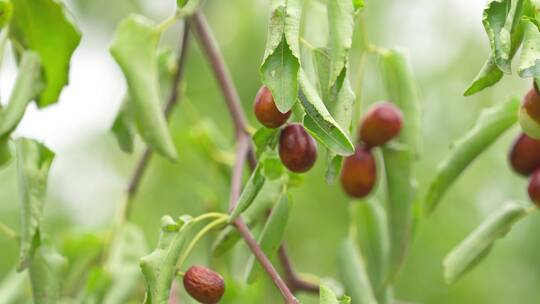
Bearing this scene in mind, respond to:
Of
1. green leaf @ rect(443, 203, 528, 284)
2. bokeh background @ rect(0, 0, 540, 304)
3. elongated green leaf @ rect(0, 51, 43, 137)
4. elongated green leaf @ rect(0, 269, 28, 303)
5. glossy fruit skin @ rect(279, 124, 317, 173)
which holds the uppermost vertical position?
elongated green leaf @ rect(0, 51, 43, 137)

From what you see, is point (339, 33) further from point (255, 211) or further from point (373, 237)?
point (373, 237)

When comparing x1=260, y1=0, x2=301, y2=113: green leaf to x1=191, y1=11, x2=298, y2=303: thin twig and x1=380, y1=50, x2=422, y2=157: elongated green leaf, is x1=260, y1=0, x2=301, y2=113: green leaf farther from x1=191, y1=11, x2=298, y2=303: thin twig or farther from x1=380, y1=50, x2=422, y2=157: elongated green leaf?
x1=380, y1=50, x2=422, y2=157: elongated green leaf

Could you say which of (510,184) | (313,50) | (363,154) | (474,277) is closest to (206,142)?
(363,154)

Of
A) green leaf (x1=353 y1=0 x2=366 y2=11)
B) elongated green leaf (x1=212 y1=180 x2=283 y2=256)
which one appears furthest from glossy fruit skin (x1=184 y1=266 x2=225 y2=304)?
green leaf (x1=353 y1=0 x2=366 y2=11)

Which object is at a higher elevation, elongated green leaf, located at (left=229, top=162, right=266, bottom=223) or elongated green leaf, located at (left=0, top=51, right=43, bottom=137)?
elongated green leaf, located at (left=0, top=51, right=43, bottom=137)

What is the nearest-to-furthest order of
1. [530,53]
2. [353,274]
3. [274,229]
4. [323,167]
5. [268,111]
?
[530,53] < [268,111] < [274,229] < [353,274] < [323,167]

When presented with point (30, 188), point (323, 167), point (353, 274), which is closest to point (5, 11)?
point (30, 188)

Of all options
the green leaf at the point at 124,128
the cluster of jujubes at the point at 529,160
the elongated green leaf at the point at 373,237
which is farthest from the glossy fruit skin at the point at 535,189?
the green leaf at the point at 124,128

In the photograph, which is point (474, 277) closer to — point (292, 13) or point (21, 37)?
point (21, 37)
